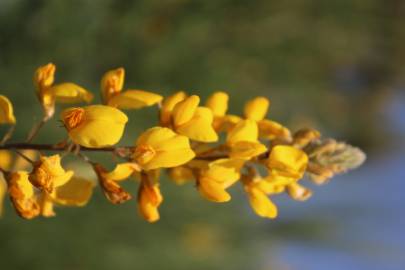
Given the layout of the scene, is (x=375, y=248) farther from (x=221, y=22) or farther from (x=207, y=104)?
(x=207, y=104)

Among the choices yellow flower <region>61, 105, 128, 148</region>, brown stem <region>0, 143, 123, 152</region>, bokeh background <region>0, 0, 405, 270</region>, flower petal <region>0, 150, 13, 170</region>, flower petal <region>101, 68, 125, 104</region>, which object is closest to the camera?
yellow flower <region>61, 105, 128, 148</region>

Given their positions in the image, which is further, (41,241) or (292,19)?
(292,19)

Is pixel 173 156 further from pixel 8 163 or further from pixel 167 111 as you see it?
pixel 8 163

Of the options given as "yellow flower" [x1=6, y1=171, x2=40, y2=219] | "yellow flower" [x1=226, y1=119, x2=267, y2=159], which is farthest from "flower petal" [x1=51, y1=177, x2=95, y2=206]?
"yellow flower" [x1=226, y1=119, x2=267, y2=159]

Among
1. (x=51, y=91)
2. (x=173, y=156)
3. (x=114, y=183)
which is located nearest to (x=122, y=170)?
(x=114, y=183)

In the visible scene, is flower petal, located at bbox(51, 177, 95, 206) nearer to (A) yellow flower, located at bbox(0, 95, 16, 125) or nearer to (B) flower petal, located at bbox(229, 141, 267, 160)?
(A) yellow flower, located at bbox(0, 95, 16, 125)

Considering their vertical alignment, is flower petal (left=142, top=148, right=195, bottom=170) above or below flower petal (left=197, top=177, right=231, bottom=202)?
below

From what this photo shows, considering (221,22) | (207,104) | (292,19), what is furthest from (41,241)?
(207,104)
